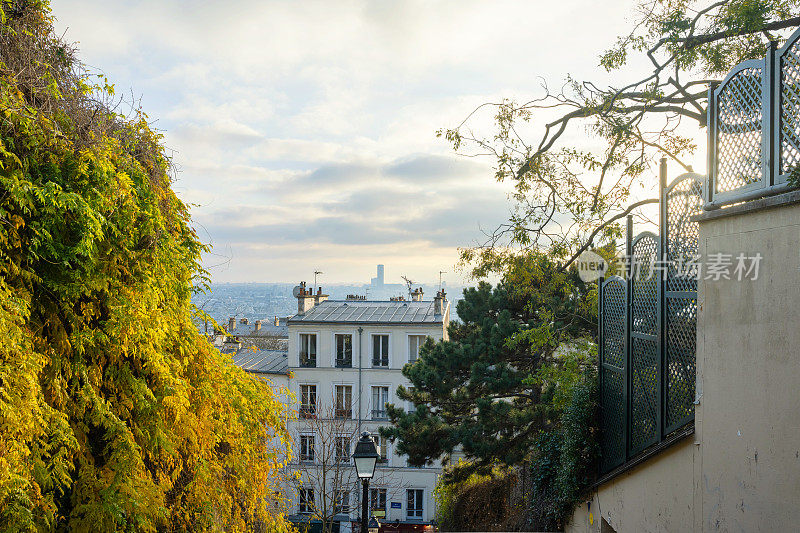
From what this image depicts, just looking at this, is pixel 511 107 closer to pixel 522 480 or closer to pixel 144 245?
pixel 144 245

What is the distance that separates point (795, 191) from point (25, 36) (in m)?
5.47

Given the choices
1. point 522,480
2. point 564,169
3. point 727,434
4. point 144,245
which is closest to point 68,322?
point 144,245

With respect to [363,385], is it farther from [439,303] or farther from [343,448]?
A: [439,303]

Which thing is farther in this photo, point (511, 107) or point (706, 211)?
point (511, 107)

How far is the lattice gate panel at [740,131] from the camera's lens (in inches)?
175

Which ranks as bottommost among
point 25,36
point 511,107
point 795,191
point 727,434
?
point 727,434

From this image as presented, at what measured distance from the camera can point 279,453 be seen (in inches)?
268

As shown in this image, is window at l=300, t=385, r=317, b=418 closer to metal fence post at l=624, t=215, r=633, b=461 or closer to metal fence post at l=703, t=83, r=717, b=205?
metal fence post at l=624, t=215, r=633, b=461

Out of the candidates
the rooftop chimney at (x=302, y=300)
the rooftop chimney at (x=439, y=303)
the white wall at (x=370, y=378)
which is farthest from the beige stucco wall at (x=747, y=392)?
the rooftop chimney at (x=302, y=300)

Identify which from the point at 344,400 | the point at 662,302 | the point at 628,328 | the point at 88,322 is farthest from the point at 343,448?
the point at 88,322

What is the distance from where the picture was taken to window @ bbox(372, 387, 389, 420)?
2625 centimetres

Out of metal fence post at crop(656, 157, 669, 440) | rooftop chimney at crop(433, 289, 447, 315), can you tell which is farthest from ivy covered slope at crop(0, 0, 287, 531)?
rooftop chimney at crop(433, 289, 447, 315)

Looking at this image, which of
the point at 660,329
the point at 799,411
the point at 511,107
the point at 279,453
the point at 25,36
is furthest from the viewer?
the point at 511,107

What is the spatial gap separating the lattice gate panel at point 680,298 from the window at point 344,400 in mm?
20939
